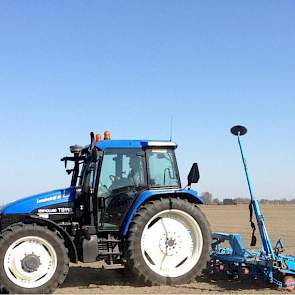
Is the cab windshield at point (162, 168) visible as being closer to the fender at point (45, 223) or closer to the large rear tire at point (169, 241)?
the large rear tire at point (169, 241)

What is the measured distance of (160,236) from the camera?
8742 mm

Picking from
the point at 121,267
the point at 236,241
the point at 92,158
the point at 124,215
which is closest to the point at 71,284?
the point at 121,267

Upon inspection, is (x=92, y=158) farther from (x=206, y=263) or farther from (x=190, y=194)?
(x=206, y=263)

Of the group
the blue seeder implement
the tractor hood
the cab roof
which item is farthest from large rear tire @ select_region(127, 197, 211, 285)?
the tractor hood

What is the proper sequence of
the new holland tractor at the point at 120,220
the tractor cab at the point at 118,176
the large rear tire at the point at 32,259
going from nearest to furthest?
1. the large rear tire at the point at 32,259
2. the new holland tractor at the point at 120,220
3. the tractor cab at the point at 118,176

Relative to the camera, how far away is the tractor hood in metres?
8.31

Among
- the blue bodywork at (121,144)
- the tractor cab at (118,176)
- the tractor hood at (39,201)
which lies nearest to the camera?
the tractor hood at (39,201)

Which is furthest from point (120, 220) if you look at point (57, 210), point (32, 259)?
point (32, 259)

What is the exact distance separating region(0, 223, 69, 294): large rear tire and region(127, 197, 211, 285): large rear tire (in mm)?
1152

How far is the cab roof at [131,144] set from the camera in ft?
28.8

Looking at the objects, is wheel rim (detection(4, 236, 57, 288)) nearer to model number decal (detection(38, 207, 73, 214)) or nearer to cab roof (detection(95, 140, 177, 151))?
model number decal (detection(38, 207, 73, 214))

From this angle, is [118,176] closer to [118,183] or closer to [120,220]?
[118,183]

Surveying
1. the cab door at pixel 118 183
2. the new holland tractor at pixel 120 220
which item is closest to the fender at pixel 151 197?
the new holland tractor at pixel 120 220

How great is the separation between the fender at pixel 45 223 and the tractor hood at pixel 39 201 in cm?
9
